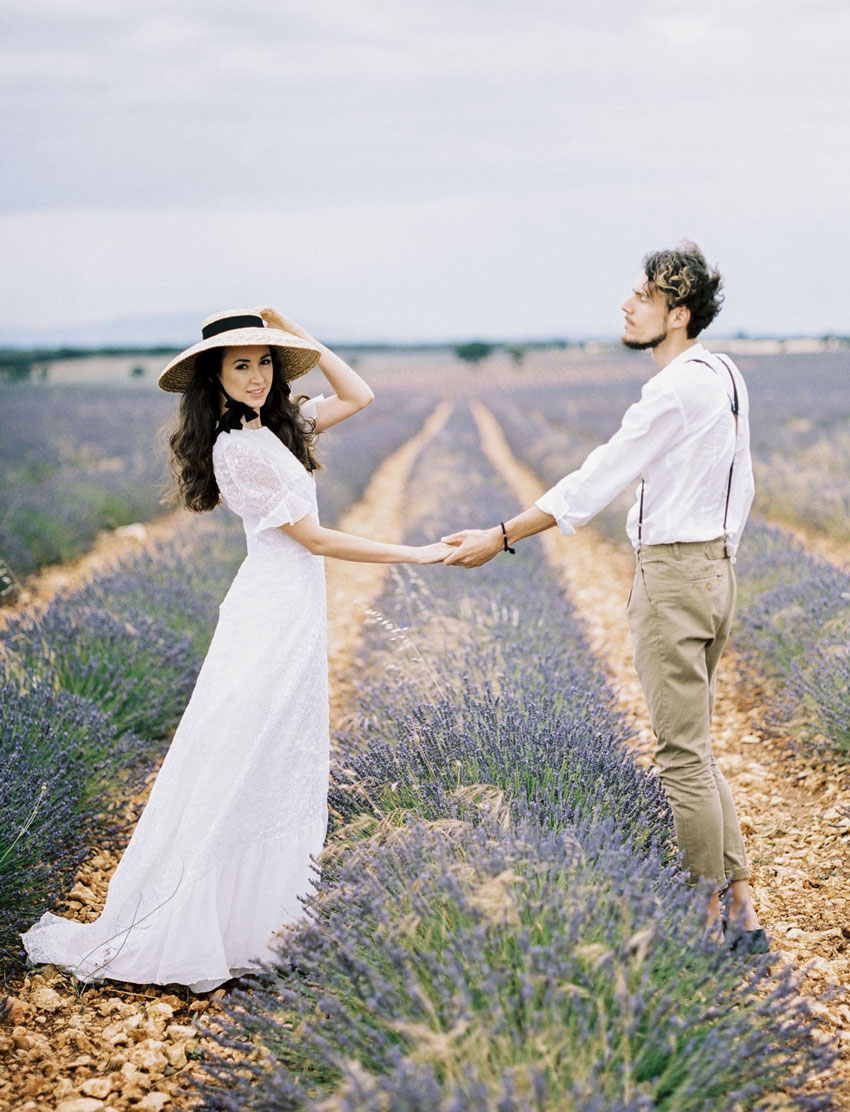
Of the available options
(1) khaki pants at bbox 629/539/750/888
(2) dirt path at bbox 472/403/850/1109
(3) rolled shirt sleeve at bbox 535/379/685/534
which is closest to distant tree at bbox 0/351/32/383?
(2) dirt path at bbox 472/403/850/1109

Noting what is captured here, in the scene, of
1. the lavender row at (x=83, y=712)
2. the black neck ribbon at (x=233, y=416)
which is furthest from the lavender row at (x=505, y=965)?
the black neck ribbon at (x=233, y=416)

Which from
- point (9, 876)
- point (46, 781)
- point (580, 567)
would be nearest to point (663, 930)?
point (9, 876)

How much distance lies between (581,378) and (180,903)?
144ft

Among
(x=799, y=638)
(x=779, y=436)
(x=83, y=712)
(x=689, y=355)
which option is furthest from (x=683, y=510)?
(x=779, y=436)

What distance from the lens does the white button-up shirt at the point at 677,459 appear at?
2.31m

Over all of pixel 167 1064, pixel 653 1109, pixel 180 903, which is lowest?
pixel 167 1064

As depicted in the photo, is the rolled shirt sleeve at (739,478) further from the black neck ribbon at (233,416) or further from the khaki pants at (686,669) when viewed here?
the black neck ribbon at (233,416)

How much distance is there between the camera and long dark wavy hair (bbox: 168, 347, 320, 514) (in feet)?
8.66

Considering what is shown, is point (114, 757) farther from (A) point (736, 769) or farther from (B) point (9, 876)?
(A) point (736, 769)

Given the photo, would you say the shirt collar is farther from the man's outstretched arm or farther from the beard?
the man's outstretched arm

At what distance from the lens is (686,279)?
2322 mm

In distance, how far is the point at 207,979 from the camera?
247 centimetres

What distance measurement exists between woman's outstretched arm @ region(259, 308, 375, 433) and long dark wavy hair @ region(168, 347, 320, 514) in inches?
5.1

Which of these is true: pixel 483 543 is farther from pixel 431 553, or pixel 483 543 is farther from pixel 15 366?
pixel 15 366
